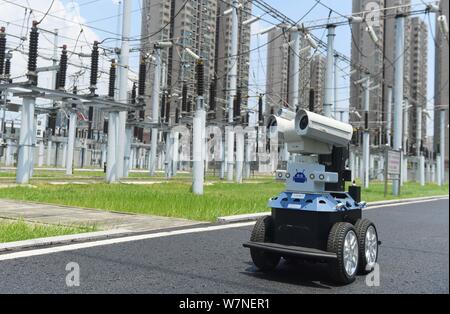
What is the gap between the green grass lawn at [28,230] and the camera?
7770 millimetres

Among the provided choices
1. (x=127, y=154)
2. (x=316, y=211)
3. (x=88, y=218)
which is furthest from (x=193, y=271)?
(x=127, y=154)

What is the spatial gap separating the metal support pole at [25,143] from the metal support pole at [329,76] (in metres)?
12.8

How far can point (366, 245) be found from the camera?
231 inches

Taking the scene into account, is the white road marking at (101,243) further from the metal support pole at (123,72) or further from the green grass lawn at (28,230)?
the metal support pole at (123,72)

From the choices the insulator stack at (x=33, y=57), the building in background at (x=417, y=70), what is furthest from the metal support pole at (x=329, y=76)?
the insulator stack at (x=33, y=57)

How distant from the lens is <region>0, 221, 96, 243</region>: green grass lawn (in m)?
7.77

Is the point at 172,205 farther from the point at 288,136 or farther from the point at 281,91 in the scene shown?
the point at 281,91

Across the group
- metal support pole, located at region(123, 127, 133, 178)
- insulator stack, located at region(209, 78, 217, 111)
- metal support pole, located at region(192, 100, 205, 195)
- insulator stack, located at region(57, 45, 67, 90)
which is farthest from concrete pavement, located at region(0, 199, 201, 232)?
metal support pole, located at region(123, 127, 133, 178)

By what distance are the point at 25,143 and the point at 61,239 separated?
14.2m

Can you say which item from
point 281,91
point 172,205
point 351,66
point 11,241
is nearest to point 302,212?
point 11,241

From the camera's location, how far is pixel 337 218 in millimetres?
5625

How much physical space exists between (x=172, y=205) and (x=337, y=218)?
337 inches

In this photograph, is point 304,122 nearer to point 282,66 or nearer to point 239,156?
point 282,66
